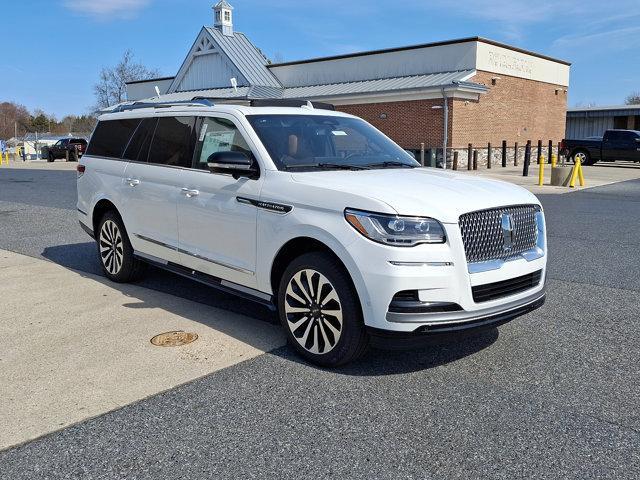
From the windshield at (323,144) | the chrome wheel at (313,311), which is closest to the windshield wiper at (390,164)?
the windshield at (323,144)

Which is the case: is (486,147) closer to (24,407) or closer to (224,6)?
(224,6)

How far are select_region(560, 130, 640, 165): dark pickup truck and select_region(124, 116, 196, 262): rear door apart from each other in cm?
2722

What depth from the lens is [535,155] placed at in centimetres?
3562

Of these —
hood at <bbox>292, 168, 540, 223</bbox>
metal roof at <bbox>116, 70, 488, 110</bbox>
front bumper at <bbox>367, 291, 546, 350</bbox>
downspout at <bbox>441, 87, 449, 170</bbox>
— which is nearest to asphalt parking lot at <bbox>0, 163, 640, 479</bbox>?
front bumper at <bbox>367, 291, 546, 350</bbox>

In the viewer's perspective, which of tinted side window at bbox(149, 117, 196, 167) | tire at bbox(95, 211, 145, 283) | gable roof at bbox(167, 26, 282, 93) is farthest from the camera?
gable roof at bbox(167, 26, 282, 93)

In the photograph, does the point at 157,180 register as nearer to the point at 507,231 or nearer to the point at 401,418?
the point at 507,231

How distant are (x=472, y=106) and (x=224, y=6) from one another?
2016 centimetres

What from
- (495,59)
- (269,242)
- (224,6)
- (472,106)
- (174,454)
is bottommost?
(174,454)

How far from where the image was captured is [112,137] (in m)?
6.90

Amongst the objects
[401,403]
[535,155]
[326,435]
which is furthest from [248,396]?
[535,155]

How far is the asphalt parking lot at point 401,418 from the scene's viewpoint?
305 centimetres

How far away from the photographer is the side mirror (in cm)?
468

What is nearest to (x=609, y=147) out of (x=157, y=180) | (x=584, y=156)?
(x=584, y=156)

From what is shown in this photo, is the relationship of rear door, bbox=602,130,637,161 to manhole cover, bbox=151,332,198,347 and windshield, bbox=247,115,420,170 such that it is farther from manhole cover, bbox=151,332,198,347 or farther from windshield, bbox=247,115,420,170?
manhole cover, bbox=151,332,198,347
